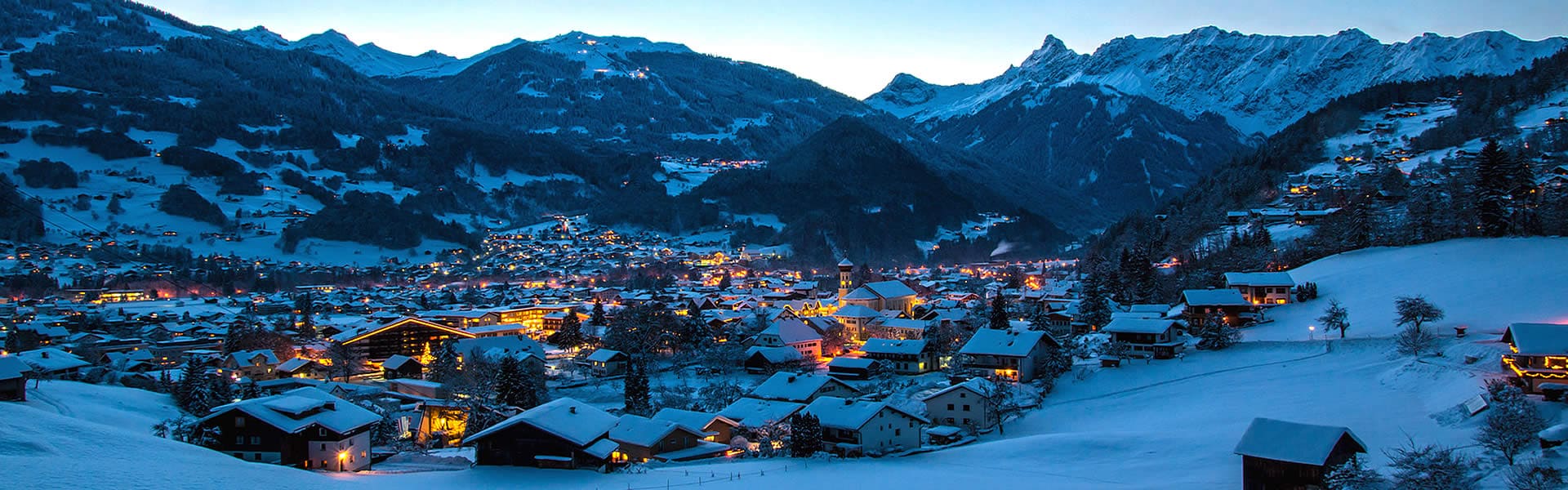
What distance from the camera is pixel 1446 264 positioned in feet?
126

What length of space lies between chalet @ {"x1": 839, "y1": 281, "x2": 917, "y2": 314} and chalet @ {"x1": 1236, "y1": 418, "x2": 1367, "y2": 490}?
141 feet

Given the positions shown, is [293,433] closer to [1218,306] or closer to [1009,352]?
[1009,352]

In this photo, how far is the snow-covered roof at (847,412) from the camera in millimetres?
26719

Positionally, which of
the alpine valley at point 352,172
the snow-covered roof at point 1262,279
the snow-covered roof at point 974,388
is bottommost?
the snow-covered roof at point 974,388

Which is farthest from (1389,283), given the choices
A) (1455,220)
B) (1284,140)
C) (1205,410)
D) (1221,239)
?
(1284,140)

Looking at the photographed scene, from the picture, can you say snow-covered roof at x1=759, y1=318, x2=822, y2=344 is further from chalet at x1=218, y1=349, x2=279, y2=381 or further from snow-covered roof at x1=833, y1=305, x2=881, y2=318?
chalet at x1=218, y1=349, x2=279, y2=381

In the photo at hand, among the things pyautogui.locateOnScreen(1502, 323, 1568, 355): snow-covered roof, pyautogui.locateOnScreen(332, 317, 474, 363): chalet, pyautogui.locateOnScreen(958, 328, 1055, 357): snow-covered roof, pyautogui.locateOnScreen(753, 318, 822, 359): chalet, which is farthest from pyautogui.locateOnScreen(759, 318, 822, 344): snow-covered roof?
pyautogui.locateOnScreen(1502, 323, 1568, 355): snow-covered roof

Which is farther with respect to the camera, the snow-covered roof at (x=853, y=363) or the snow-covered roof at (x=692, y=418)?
the snow-covered roof at (x=853, y=363)

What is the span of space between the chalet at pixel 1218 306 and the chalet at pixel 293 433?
105ft

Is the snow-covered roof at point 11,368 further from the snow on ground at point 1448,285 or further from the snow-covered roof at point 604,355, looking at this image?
the snow on ground at point 1448,285

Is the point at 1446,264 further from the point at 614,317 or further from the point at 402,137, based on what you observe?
the point at 402,137

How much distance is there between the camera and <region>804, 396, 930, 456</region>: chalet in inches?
1049

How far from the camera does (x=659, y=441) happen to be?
25.5 meters

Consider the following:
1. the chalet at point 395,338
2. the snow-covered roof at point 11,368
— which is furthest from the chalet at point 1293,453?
the chalet at point 395,338
